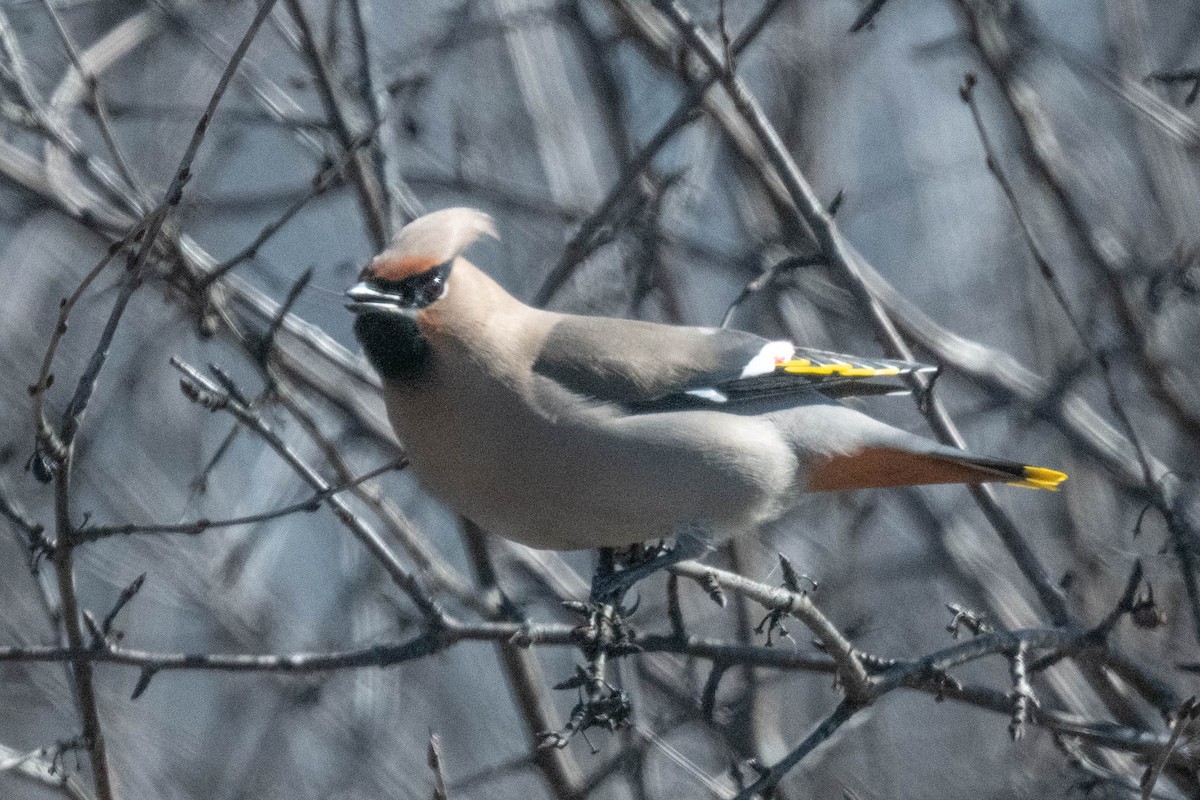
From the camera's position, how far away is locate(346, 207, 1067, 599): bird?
10.7 feet

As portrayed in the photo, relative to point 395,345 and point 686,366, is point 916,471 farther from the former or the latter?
point 395,345

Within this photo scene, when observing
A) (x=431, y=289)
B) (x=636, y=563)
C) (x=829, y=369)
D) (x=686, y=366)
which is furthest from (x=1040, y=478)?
(x=431, y=289)

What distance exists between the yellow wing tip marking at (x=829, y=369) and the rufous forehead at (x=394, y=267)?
0.95m

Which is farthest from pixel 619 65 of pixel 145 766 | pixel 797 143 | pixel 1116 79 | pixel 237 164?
pixel 145 766

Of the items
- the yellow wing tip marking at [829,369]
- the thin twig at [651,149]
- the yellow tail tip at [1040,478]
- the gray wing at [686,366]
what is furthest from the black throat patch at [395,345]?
the yellow tail tip at [1040,478]

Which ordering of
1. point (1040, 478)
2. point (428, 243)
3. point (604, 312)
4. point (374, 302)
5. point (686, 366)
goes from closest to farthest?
1. point (374, 302)
2. point (428, 243)
3. point (1040, 478)
4. point (686, 366)
5. point (604, 312)

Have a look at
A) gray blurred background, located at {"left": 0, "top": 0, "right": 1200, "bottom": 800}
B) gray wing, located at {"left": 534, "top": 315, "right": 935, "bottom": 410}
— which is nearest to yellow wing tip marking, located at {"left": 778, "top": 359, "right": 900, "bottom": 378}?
gray wing, located at {"left": 534, "top": 315, "right": 935, "bottom": 410}

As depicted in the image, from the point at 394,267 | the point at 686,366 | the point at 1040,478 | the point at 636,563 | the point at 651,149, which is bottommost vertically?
the point at 1040,478

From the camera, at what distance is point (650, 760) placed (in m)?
4.68

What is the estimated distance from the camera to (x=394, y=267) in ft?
11.0

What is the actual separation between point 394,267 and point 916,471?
125 cm

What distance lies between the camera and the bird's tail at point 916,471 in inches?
135

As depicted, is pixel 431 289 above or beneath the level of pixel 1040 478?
above

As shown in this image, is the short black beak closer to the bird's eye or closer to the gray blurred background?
the bird's eye
